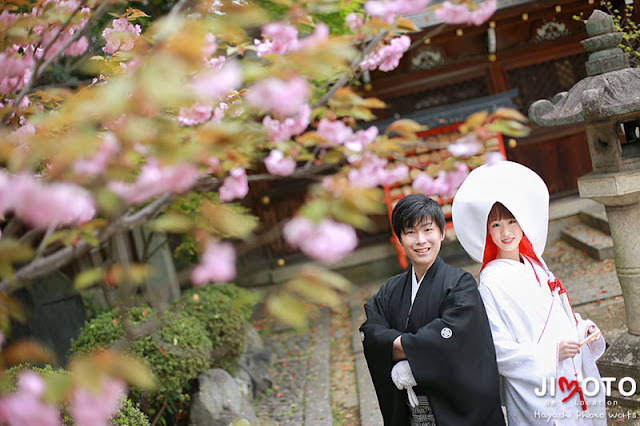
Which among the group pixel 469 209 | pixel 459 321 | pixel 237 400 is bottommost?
pixel 237 400

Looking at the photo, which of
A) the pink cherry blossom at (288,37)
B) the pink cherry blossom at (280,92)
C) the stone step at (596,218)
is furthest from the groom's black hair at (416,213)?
the stone step at (596,218)

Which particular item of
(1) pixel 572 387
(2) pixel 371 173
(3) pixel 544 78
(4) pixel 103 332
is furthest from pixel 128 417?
(3) pixel 544 78

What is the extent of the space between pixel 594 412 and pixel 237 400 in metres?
3.51

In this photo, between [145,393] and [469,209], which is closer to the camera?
[469,209]

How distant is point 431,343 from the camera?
10.0ft

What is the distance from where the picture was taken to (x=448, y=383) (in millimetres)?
3086

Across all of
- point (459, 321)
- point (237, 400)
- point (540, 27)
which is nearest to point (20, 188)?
point (459, 321)

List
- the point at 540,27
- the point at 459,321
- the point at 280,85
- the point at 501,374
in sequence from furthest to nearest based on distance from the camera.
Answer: the point at 540,27 < the point at 501,374 < the point at 459,321 < the point at 280,85

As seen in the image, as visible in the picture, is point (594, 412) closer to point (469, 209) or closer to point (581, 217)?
point (469, 209)

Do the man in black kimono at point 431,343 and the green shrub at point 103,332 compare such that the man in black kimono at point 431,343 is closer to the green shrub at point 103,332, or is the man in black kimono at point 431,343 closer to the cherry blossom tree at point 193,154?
the cherry blossom tree at point 193,154

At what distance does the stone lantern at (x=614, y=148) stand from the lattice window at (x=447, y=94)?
5.99 m

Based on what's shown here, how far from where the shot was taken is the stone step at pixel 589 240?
8859mm

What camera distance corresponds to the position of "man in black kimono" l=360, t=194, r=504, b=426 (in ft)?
10.1

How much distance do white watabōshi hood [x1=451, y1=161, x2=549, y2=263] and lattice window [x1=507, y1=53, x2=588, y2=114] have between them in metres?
7.84
